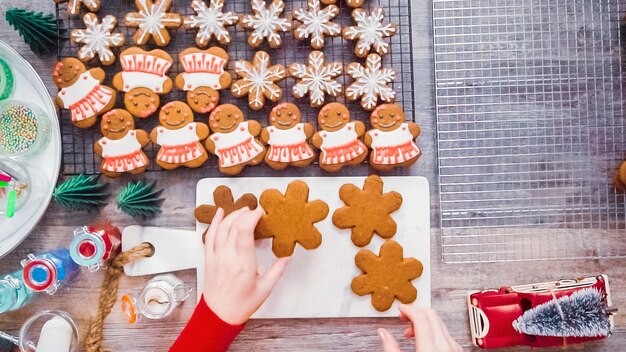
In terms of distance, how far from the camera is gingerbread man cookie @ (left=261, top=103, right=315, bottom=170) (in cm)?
147

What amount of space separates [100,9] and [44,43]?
0.54ft

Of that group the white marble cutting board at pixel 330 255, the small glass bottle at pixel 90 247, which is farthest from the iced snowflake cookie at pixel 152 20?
the small glass bottle at pixel 90 247

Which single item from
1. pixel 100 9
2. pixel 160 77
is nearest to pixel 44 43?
pixel 100 9

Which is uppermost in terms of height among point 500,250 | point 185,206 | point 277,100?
point 277,100

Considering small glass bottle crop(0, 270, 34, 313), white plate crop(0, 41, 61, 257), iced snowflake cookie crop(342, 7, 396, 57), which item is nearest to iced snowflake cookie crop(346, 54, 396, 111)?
iced snowflake cookie crop(342, 7, 396, 57)

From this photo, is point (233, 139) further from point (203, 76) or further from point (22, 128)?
point (22, 128)

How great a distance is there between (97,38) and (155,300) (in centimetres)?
68

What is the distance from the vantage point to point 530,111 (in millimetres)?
1513

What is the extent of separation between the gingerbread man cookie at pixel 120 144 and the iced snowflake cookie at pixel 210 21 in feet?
0.91

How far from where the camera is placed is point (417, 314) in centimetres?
135

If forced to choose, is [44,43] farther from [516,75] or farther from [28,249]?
[516,75]

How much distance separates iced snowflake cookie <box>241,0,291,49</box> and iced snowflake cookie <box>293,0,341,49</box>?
36 mm

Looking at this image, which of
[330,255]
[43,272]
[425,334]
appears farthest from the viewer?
[330,255]

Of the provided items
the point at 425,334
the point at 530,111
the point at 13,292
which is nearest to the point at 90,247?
the point at 13,292
